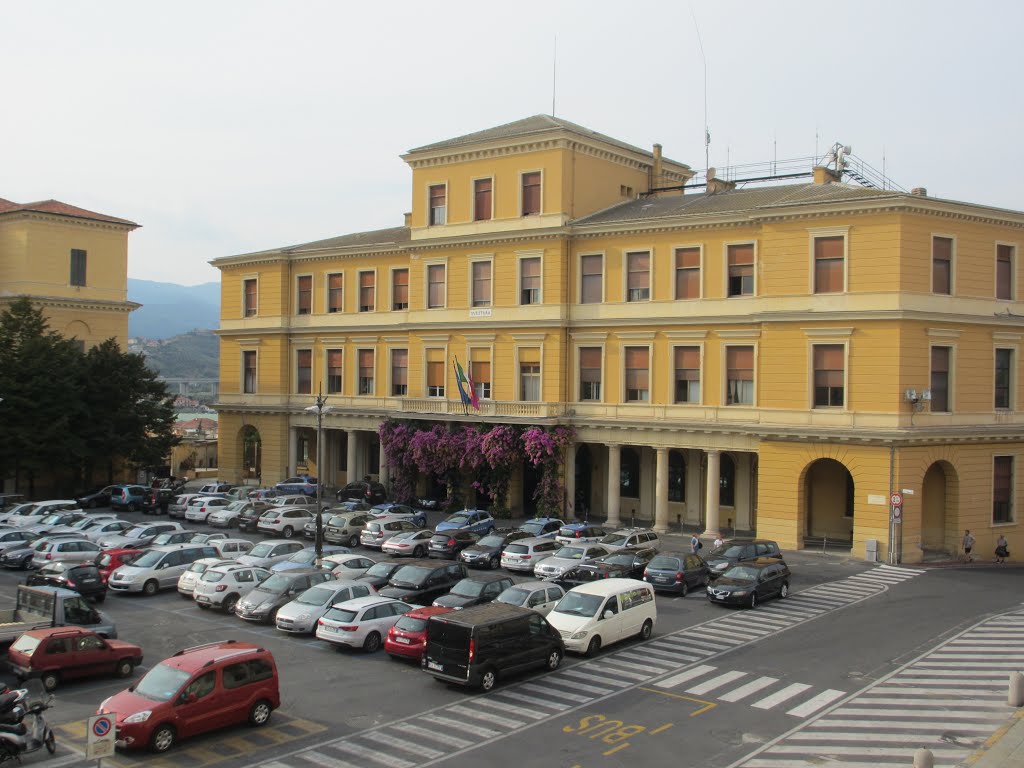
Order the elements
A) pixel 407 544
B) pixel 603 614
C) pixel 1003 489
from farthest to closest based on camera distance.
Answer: pixel 1003 489 → pixel 407 544 → pixel 603 614

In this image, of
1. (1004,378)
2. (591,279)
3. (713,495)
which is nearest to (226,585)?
(713,495)

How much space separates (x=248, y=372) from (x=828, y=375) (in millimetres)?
41719

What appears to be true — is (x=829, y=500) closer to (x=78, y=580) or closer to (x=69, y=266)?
(x=78, y=580)

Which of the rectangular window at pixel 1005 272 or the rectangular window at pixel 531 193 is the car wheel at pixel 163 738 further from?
the rectangular window at pixel 1005 272

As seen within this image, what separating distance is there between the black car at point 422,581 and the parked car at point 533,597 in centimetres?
381

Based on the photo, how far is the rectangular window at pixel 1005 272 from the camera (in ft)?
147

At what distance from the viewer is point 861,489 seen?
42.0 m

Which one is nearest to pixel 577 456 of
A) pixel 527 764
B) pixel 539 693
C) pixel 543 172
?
pixel 543 172

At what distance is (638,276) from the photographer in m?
49.9

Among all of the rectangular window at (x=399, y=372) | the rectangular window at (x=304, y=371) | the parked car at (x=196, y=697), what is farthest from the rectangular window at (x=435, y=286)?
the parked car at (x=196, y=697)

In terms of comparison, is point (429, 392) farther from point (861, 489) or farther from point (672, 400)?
point (861, 489)

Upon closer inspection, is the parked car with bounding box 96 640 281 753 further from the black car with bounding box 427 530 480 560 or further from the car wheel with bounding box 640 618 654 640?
the black car with bounding box 427 530 480 560

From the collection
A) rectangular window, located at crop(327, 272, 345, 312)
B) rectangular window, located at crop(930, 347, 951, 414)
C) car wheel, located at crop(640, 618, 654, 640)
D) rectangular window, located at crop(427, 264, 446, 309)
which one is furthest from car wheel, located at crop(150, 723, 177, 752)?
rectangular window, located at crop(327, 272, 345, 312)

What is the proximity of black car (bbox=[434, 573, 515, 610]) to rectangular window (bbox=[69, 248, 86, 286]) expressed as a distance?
175 ft
